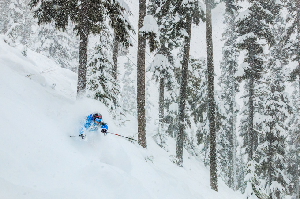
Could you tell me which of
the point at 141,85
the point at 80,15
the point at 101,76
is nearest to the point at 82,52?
the point at 80,15

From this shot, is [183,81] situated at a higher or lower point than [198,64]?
lower

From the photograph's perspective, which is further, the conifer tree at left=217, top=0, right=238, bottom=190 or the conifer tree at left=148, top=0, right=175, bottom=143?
the conifer tree at left=217, top=0, right=238, bottom=190

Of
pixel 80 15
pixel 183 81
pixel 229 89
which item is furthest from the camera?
pixel 229 89

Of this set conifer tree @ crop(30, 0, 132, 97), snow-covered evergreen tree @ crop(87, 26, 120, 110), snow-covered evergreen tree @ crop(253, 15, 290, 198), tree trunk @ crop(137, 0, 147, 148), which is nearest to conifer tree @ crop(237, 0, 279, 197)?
snow-covered evergreen tree @ crop(253, 15, 290, 198)

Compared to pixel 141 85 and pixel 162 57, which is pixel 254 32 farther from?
pixel 141 85

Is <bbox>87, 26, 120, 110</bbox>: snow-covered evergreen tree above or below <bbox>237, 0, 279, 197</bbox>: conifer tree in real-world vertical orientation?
below

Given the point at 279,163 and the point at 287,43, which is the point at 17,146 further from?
the point at 279,163

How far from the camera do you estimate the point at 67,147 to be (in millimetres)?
5785

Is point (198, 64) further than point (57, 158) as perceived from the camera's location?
Yes

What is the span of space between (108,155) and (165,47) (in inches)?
626

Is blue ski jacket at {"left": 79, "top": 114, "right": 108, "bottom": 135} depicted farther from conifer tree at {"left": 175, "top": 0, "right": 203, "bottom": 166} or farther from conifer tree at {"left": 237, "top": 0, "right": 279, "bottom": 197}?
conifer tree at {"left": 237, "top": 0, "right": 279, "bottom": 197}

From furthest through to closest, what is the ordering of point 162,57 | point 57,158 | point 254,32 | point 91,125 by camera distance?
1. point 162,57
2. point 254,32
3. point 91,125
4. point 57,158

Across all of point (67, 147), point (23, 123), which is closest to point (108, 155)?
point (67, 147)

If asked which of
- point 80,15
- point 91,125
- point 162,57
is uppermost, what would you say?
point 80,15
